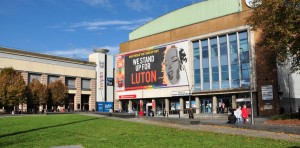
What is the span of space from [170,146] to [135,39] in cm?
6771

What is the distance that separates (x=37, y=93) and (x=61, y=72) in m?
13.9

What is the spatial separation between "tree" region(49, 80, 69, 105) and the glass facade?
Result: 1133 inches

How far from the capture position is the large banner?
67.9m

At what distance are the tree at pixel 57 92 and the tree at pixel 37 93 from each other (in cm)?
179

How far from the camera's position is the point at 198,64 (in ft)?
213

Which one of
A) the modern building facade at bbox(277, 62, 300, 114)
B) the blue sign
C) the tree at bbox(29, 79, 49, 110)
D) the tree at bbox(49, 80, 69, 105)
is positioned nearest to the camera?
the modern building facade at bbox(277, 62, 300, 114)

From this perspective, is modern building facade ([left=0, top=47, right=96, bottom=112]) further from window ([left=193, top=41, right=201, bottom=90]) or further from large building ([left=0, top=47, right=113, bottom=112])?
window ([left=193, top=41, right=201, bottom=90])

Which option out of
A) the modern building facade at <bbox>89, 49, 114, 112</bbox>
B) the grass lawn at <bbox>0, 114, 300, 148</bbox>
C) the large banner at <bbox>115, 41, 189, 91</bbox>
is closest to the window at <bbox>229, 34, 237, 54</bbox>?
the large banner at <bbox>115, 41, 189, 91</bbox>

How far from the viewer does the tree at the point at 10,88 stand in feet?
196

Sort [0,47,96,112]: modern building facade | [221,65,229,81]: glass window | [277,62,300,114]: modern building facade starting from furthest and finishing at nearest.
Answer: [0,47,96,112]: modern building facade → [221,65,229,81]: glass window → [277,62,300,114]: modern building facade

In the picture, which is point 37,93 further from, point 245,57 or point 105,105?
point 245,57

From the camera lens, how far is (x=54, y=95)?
2820 inches

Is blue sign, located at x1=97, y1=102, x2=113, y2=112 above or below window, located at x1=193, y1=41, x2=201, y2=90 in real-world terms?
below

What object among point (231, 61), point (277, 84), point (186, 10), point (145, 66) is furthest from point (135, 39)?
point (277, 84)
